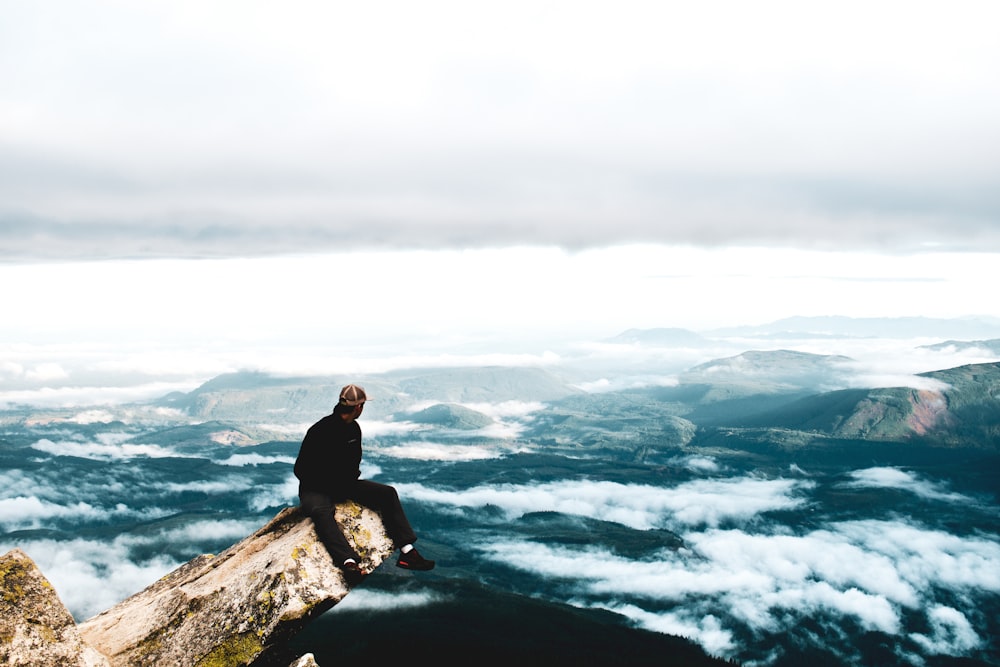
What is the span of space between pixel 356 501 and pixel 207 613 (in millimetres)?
5669

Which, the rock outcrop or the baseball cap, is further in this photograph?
the baseball cap

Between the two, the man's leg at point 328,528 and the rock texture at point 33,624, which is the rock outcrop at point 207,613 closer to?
the rock texture at point 33,624

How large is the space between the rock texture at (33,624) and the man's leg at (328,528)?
6.33m

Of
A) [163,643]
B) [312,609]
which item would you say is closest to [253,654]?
[312,609]

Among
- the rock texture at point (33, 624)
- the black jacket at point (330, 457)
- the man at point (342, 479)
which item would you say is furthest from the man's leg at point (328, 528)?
the rock texture at point (33, 624)

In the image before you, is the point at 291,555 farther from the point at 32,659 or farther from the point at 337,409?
the point at 32,659

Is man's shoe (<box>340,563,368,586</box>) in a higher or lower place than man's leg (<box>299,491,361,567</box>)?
lower

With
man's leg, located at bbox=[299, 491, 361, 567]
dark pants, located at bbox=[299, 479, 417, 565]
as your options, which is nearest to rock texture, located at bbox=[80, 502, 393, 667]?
man's leg, located at bbox=[299, 491, 361, 567]

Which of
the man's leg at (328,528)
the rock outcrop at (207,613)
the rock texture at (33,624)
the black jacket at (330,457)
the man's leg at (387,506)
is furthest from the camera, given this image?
the man's leg at (387,506)

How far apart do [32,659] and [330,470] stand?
9.08m

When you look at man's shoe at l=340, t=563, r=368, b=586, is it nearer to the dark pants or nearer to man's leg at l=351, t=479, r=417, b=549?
the dark pants

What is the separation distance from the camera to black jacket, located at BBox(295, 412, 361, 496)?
2255 cm

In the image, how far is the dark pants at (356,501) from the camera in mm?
20969

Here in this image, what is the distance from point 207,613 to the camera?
19.9 m
